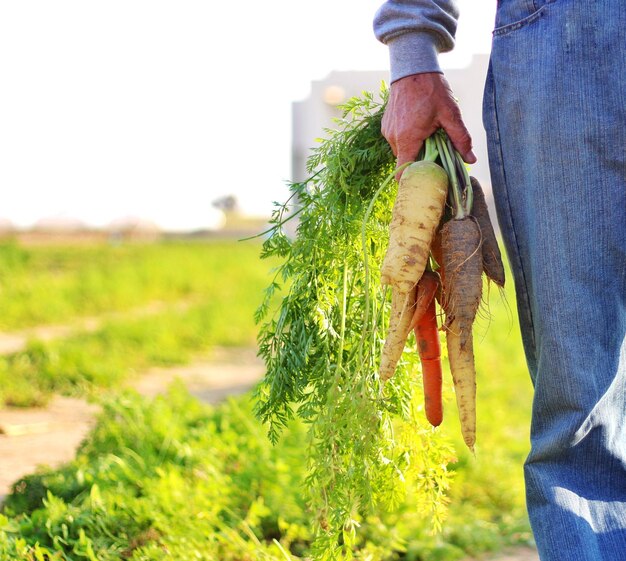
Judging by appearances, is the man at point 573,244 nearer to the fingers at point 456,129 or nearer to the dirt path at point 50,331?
the fingers at point 456,129

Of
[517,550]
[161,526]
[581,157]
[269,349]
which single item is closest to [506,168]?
[581,157]

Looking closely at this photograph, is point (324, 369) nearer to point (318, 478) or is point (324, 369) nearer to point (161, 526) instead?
point (318, 478)

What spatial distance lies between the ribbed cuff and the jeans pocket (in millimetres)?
184

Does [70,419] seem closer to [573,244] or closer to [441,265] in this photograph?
[441,265]

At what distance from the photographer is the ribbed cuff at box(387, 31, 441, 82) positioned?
6.80 feet

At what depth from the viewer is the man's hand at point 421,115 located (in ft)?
6.70

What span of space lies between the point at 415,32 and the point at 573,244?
0.68 m

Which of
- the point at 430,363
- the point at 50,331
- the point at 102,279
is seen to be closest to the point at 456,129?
the point at 430,363

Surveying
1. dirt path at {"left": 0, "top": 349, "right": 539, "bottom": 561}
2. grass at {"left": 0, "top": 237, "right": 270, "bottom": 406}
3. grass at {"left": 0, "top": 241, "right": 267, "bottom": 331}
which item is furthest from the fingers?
grass at {"left": 0, "top": 241, "right": 267, "bottom": 331}

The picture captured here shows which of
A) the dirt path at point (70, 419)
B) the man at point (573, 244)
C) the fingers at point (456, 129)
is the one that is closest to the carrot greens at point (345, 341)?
the fingers at point (456, 129)

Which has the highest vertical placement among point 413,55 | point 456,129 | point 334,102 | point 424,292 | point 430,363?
point 334,102

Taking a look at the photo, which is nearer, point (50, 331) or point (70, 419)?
point (70, 419)

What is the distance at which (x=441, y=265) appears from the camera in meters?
2.16

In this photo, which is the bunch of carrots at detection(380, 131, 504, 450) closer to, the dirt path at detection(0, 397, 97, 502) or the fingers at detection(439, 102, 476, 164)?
the fingers at detection(439, 102, 476, 164)
